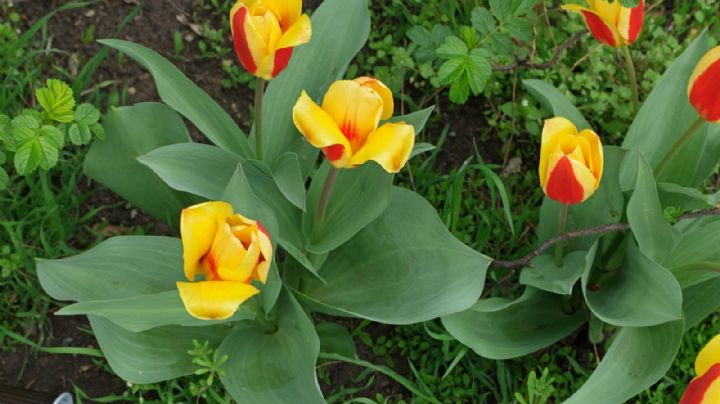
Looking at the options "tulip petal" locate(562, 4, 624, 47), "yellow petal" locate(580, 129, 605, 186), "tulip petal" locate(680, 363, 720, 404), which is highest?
"tulip petal" locate(562, 4, 624, 47)

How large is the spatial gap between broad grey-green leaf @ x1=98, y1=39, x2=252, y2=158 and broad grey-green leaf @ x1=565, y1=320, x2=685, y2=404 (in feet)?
2.75

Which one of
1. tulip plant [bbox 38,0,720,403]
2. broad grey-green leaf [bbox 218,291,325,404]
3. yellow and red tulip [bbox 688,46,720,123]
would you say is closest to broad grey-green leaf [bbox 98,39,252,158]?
tulip plant [bbox 38,0,720,403]

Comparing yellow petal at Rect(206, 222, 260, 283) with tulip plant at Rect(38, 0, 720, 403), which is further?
tulip plant at Rect(38, 0, 720, 403)

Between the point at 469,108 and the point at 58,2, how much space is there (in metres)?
1.20

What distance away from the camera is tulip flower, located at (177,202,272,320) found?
3.92 ft

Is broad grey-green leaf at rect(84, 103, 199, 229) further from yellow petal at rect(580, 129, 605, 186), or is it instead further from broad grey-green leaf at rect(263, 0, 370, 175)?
yellow petal at rect(580, 129, 605, 186)

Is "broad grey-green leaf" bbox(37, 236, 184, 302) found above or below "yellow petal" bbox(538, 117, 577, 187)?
below

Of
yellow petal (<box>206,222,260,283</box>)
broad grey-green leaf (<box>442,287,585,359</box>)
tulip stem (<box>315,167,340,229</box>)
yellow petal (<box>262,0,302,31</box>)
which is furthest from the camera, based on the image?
broad grey-green leaf (<box>442,287,585,359</box>)

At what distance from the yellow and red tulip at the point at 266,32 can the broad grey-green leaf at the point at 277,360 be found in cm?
49

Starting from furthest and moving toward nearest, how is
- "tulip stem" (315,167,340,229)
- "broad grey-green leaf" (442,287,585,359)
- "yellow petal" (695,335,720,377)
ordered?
"broad grey-green leaf" (442,287,585,359) → "tulip stem" (315,167,340,229) → "yellow petal" (695,335,720,377)

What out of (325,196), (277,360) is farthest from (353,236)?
(277,360)

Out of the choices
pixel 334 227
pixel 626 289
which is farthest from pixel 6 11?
pixel 626 289

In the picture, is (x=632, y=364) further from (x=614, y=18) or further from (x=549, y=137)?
(x=614, y=18)

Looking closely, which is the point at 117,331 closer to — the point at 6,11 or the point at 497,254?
the point at 497,254
